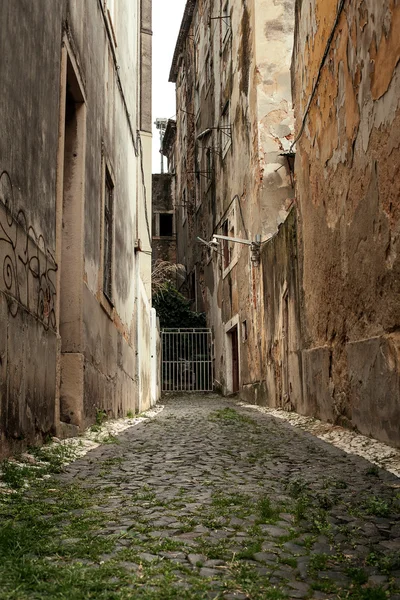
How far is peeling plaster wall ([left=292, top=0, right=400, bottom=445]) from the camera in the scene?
4980mm

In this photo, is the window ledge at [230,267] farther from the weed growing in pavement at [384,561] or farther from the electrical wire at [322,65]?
the weed growing in pavement at [384,561]

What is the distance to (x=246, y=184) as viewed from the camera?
15.9 meters

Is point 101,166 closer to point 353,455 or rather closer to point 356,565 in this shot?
point 353,455

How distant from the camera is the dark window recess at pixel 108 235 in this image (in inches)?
358

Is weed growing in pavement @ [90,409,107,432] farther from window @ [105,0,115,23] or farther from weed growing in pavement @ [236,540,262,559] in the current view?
window @ [105,0,115,23]

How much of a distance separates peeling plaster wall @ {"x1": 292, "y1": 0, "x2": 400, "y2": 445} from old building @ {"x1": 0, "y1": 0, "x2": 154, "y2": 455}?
254 centimetres

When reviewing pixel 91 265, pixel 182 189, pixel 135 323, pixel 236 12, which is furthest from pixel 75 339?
pixel 182 189

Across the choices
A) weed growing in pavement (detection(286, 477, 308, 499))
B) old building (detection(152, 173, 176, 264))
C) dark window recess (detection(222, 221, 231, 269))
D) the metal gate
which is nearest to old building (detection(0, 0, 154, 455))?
weed growing in pavement (detection(286, 477, 308, 499))

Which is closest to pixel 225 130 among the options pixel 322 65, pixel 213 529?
pixel 322 65

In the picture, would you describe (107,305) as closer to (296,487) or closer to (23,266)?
(23,266)

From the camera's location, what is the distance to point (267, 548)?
2.55 m

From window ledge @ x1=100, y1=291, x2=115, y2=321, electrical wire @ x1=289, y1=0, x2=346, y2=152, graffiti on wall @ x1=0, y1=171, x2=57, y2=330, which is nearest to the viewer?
graffiti on wall @ x1=0, y1=171, x2=57, y2=330

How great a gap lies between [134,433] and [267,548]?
454cm

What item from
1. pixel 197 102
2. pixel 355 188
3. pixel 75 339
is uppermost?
pixel 197 102
